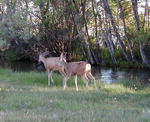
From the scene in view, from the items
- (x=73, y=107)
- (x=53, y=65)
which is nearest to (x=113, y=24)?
(x=53, y=65)

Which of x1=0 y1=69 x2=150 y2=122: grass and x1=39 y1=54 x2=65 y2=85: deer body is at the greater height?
x1=39 y1=54 x2=65 y2=85: deer body

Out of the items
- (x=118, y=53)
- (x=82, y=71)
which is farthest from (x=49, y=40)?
(x=82, y=71)

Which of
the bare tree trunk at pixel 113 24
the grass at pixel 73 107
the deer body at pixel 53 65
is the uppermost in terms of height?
the bare tree trunk at pixel 113 24

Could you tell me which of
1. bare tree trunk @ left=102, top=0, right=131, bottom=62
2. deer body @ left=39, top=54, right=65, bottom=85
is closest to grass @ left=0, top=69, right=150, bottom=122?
deer body @ left=39, top=54, right=65, bottom=85

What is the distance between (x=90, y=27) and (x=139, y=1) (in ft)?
29.5

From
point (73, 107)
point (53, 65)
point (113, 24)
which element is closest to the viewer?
point (73, 107)

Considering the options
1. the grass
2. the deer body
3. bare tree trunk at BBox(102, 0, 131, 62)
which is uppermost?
bare tree trunk at BBox(102, 0, 131, 62)

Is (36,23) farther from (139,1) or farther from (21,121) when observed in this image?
(21,121)

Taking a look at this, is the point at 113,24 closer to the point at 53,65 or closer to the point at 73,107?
the point at 53,65

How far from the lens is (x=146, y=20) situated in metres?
35.0

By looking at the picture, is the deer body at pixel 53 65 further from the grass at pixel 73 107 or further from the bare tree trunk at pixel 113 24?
the bare tree trunk at pixel 113 24

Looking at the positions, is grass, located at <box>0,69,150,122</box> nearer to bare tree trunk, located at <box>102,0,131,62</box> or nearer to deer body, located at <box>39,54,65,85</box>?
deer body, located at <box>39,54,65,85</box>

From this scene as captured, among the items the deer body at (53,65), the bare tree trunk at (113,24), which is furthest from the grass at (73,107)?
the bare tree trunk at (113,24)

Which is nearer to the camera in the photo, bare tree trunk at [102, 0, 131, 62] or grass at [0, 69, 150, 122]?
grass at [0, 69, 150, 122]
